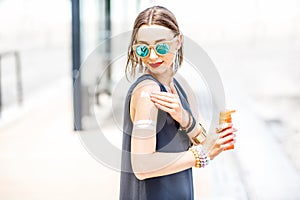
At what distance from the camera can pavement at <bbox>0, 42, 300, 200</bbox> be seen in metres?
2.49

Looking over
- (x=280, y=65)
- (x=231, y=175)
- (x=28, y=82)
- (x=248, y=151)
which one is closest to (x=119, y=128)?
(x=231, y=175)

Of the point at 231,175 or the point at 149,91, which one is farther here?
the point at 231,175

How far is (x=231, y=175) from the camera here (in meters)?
2.92

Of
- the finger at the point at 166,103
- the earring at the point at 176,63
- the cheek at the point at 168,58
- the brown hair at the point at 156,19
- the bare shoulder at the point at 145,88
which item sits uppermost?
the brown hair at the point at 156,19

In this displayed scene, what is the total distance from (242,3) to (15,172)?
42.8 ft

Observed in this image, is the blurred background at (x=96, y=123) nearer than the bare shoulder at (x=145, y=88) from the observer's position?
No

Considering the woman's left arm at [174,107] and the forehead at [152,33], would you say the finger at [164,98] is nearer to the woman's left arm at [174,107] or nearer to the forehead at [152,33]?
the woman's left arm at [174,107]

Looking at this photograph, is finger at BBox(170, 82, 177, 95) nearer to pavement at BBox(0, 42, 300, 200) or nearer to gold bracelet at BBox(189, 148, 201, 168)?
gold bracelet at BBox(189, 148, 201, 168)

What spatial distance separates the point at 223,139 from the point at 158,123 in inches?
6.9

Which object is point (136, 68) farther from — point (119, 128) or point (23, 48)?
point (23, 48)

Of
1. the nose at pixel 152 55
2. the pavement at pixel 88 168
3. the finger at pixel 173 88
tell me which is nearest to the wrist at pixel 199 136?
the finger at pixel 173 88

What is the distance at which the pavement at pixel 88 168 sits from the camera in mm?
2490

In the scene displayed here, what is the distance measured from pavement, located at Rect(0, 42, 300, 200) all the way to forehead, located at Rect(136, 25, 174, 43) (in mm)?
840

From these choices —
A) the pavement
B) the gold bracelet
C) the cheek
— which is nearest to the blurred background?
the pavement
